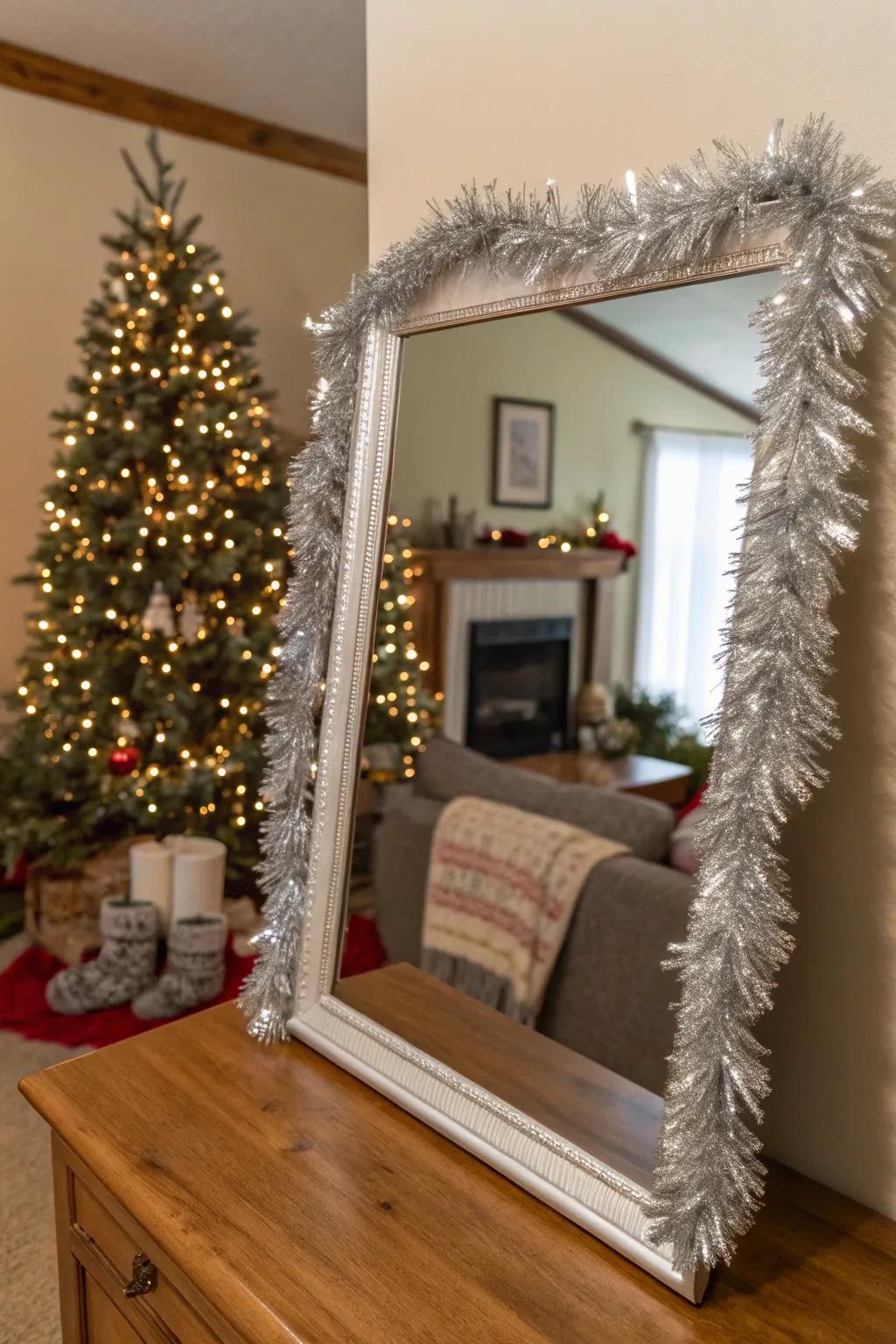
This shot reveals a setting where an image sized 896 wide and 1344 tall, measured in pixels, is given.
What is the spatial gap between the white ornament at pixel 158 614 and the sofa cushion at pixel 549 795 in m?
2.27

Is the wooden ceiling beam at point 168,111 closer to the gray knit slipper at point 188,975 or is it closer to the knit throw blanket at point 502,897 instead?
the gray knit slipper at point 188,975

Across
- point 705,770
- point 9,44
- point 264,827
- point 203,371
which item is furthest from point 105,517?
point 705,770

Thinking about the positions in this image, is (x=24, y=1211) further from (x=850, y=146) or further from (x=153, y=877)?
(x=850, y=146)

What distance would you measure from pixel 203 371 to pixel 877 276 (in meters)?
3.15

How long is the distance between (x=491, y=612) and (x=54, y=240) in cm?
332

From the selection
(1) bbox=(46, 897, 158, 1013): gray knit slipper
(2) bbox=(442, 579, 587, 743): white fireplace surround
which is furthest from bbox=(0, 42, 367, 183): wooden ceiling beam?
(2) bbox=(442, 579, 587, 743): white fireplace surround

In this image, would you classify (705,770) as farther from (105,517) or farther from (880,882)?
(105,517)

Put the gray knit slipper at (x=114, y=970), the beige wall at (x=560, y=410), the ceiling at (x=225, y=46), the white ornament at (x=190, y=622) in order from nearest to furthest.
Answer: the beige wall at (x=560, y=410) < the gray knit slipper at (x=114, y=970) < the ceiling at (x=225, y=46) < the white ornament at (x=190, y=622)

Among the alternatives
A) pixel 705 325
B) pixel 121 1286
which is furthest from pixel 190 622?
pixel 705 325

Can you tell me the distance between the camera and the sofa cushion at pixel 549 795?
115 cm

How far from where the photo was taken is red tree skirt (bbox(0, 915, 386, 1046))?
109 inches

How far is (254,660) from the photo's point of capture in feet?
12.2

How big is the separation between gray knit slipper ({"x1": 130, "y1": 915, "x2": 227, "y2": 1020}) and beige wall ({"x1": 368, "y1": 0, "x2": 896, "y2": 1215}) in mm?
2024

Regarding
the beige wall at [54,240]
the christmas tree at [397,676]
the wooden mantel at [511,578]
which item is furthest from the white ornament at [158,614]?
the christmas tree at [397,676]
